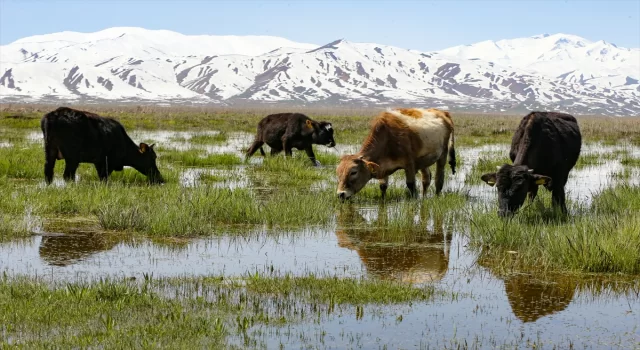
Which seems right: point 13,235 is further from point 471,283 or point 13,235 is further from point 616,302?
point 616,302

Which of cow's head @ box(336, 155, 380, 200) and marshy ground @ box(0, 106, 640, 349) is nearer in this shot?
marshy ground @ box(0, 106, 640, 349)

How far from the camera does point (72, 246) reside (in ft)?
32.6

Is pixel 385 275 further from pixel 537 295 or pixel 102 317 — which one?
pixel 102 317

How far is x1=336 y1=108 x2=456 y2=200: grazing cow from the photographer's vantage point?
44.7ft

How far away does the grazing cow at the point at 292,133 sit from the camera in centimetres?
2144

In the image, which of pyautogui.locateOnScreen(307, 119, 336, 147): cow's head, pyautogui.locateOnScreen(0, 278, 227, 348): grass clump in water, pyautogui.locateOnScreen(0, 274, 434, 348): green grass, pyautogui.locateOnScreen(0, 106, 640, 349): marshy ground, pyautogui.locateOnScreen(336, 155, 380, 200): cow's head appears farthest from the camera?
pyautogui.locateOnScreen(307, 119, 336, 147): cow's head

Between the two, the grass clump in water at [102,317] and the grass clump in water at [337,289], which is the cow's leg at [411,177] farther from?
the grass clump in water at [102,317]

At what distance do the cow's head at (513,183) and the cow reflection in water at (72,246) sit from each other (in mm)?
4907

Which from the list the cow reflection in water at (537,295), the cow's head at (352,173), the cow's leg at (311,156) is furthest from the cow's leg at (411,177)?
the cow's leg at (311,156)

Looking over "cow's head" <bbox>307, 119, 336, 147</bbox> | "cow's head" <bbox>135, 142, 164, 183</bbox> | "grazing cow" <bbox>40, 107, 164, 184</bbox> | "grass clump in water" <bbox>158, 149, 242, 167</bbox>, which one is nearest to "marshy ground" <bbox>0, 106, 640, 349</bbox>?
"grazing cow" <bbox>40, 107, 164, 184</bbox>

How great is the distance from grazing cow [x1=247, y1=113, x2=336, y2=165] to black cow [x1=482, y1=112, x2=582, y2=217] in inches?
362

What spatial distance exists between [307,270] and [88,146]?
7791 mm

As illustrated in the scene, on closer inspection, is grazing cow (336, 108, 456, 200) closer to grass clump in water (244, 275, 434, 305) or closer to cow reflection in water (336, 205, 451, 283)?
cow reflection in water (336, 205, 451, 283)

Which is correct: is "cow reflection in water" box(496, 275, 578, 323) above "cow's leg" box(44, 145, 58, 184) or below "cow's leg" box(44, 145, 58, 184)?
below
